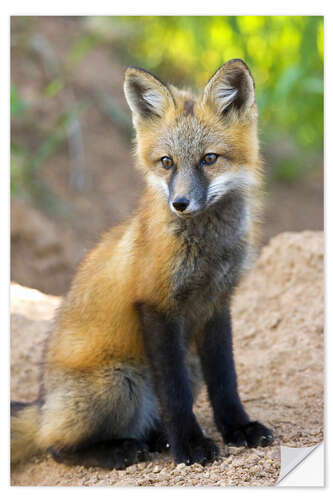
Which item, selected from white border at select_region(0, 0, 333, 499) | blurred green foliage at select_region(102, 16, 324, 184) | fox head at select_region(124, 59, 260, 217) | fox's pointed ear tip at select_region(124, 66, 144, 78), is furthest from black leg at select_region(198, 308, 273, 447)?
blurred green foliage at select_region(102, 16, 324, 184)

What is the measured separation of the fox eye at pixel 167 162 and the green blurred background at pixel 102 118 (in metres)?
2.19

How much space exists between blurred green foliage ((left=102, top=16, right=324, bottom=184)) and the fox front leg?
1.73m

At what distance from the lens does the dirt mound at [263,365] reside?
299 centimetres

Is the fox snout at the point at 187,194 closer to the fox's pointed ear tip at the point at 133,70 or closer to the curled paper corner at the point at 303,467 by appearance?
the fox's pointed ear tip at the point at 133,70

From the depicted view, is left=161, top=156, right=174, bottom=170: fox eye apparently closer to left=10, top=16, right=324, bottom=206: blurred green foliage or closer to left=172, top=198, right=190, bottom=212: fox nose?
left=172, top=198, right=190, bottom=212: fox nose

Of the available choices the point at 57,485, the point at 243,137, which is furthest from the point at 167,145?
the point at 57,485

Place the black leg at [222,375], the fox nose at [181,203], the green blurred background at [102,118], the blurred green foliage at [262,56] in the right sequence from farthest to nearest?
the green blurred background at [102,118], the blurred green foliage at [262,56], the black leg at [222,375], the fox nose at [181,203]

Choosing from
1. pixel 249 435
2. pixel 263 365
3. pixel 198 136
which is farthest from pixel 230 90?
pixel 263 365

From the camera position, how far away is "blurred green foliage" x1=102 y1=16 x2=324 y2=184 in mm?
4402

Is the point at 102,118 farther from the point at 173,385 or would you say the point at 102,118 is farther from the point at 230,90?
the point at 173,385

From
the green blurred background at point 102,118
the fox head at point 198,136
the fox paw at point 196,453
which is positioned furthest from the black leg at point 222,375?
the green blurred background at point 102,118
